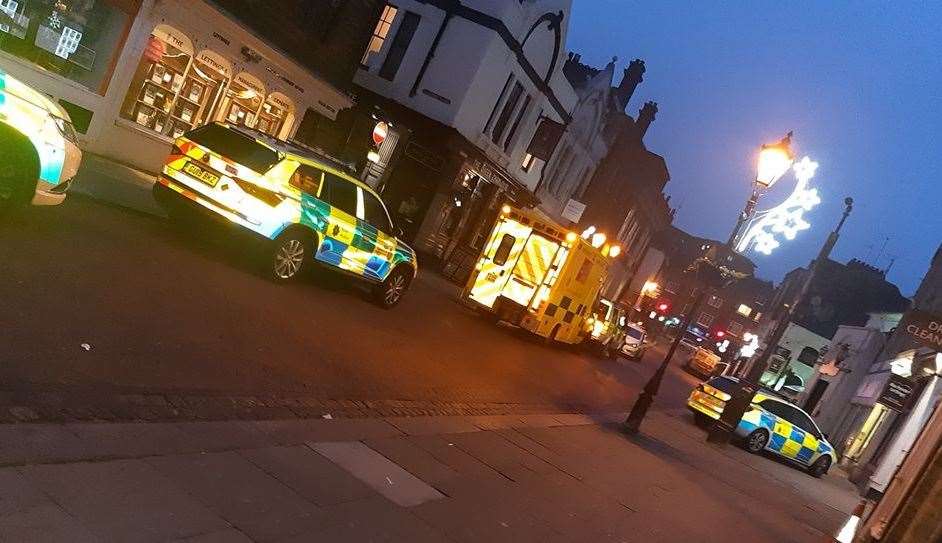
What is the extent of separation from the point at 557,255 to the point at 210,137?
9.38m

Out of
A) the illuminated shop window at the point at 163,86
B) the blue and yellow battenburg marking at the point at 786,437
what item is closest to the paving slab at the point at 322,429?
the illuminated shop window at the point at 163,86

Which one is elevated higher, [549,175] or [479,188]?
[549,175]

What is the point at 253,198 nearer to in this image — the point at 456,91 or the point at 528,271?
the point at 528,271

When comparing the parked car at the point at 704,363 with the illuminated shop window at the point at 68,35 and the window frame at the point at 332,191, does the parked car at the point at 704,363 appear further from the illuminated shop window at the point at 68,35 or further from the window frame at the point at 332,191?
the illuminated shop window at the point at 68,35

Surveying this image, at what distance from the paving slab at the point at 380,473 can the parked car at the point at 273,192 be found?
16.4ft

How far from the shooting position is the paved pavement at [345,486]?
3.44 meters

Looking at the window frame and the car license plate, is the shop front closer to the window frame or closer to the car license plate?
the window frame

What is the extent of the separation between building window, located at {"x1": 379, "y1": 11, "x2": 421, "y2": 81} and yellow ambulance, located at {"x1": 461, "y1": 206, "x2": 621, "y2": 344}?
9.07 m

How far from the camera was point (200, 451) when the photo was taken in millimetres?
4414

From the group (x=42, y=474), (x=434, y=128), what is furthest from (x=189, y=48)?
(x=42, y=474)

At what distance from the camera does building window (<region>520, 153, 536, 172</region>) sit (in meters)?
29.3

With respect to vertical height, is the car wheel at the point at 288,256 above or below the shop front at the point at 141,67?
below

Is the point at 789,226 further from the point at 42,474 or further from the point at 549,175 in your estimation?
Answer: the point at 549,175

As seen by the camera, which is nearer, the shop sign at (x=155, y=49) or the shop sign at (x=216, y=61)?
the shop sign at (x=155, y=49)
